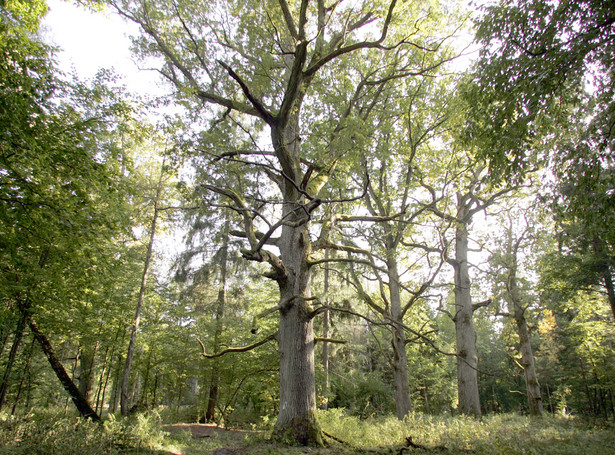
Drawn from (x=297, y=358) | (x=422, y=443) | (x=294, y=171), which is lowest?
(x=422, y=443)

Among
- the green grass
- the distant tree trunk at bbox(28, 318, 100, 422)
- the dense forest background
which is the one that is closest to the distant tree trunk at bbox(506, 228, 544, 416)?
the dense forest background

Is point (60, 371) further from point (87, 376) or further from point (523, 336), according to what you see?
point (523, 336)

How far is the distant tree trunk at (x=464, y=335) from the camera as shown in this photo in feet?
33.4

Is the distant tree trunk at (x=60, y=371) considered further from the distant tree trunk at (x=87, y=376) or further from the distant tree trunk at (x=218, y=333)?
the distant tree trunk at (x=87, y=376)

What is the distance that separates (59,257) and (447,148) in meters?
10.5

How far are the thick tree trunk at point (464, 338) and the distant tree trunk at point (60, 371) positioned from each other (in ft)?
37.6

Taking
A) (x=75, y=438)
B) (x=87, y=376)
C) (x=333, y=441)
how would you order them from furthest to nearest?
(x=87, y=376) < (x=75, y=438) < (x=333, y=441)

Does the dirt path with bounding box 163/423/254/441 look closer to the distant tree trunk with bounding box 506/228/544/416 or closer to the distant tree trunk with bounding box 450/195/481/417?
the distant tree trunk with bounding box 450/195/481/417

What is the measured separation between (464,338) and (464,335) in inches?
3.9

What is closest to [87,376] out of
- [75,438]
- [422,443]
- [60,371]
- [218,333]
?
[60,371]

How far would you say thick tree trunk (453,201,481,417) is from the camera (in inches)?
402

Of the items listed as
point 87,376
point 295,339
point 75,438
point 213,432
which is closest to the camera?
point 295,339

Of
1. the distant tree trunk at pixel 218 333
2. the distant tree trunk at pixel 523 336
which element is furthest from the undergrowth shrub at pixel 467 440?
the distant tree trunk at pixel 218 333

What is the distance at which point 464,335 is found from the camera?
10.8 metres
